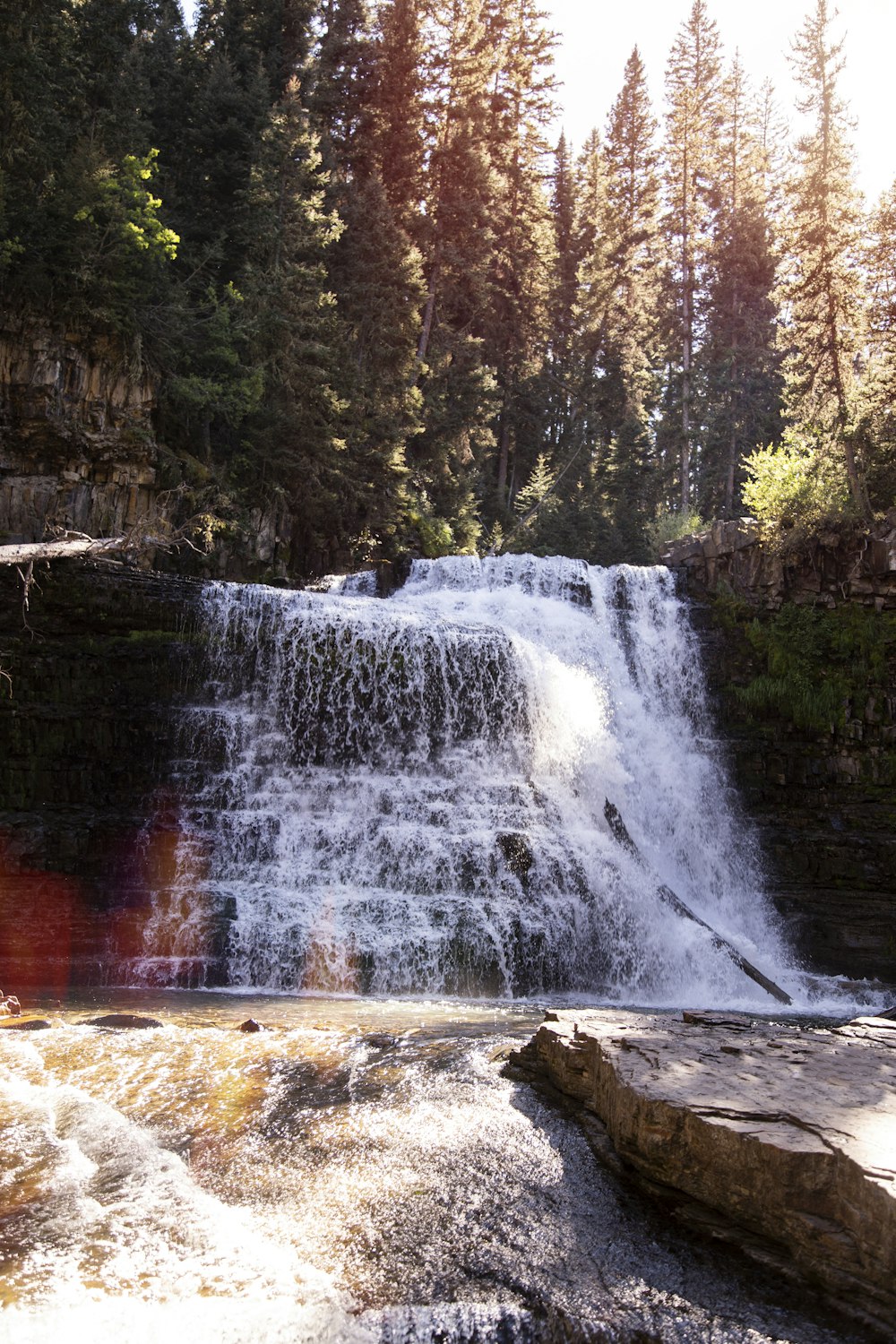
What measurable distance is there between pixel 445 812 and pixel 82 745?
550cm

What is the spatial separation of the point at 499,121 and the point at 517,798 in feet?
107

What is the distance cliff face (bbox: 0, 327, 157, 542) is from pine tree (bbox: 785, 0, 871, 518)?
50.0 feet

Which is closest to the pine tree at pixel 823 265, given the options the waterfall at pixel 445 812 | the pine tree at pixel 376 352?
the waterfall at pixel 445 812

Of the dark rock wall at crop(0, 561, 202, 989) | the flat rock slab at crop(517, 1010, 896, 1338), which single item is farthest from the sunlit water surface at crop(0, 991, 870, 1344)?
the dark rock wall at crop(0, 561, 202, 989)

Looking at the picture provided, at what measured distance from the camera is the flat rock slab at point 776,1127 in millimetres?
3441

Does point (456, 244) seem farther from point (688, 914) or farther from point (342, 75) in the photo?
point (688, 914)

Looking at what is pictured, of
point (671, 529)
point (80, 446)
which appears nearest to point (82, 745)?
point (80, 446)

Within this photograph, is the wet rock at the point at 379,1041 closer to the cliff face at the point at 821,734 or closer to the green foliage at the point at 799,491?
the cliff face at the point at 821,734

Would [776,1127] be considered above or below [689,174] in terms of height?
below

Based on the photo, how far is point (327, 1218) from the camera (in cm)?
404

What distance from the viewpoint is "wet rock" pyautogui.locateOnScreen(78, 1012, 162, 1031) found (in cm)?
748

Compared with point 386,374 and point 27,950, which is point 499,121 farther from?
point 27,950

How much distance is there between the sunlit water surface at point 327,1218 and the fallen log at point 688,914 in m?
6.65

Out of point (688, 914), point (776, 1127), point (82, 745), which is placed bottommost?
point (688, 914)
